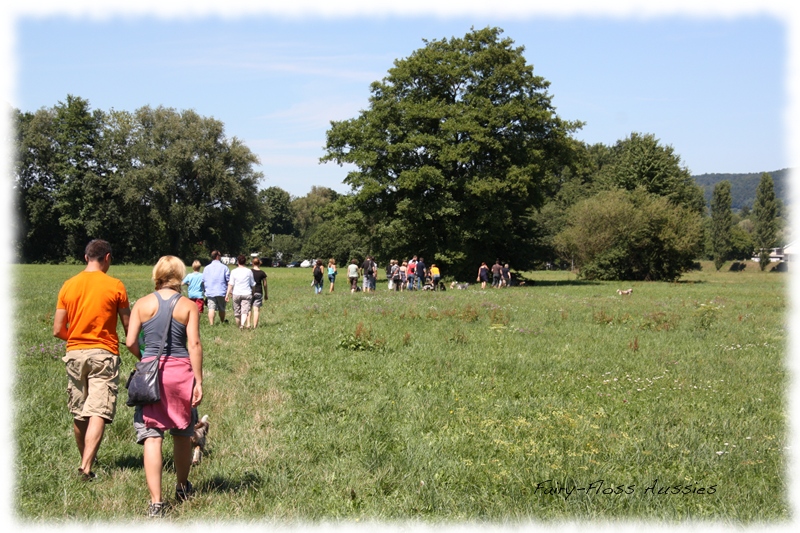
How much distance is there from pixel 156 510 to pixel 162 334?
1410mm

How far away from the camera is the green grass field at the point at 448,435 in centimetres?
574

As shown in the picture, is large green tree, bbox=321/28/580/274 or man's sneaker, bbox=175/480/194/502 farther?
large green tree, bbox=321/28/580/274

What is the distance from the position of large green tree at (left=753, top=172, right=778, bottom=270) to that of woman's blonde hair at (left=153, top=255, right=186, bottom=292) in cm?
13661

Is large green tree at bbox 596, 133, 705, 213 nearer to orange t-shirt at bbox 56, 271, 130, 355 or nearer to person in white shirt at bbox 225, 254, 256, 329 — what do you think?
person in white shirt at bbox 225, 254, 256, 329

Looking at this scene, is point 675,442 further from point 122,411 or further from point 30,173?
point 30,173

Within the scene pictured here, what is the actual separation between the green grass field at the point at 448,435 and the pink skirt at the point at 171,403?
2.28ft

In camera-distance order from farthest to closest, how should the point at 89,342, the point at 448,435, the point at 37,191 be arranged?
the point at 37,191
the point at 448,435
the point at 89,342

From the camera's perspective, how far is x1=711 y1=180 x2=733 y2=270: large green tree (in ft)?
387

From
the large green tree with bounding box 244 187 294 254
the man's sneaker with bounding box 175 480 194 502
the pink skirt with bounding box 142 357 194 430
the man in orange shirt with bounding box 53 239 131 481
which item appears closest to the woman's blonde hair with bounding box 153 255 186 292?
the pink skirt with bounding box 142 357 194 430

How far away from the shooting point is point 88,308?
6.69 meters

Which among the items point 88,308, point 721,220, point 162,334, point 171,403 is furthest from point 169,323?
point 721,220

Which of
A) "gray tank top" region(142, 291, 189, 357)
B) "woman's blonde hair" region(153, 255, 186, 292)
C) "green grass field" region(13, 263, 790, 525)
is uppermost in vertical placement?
"woman's blonde hair" region(153, 255, 186, 292)

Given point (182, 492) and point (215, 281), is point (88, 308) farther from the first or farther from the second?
point (215, 281)

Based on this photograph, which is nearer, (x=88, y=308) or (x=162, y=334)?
(x=162, y=334)
